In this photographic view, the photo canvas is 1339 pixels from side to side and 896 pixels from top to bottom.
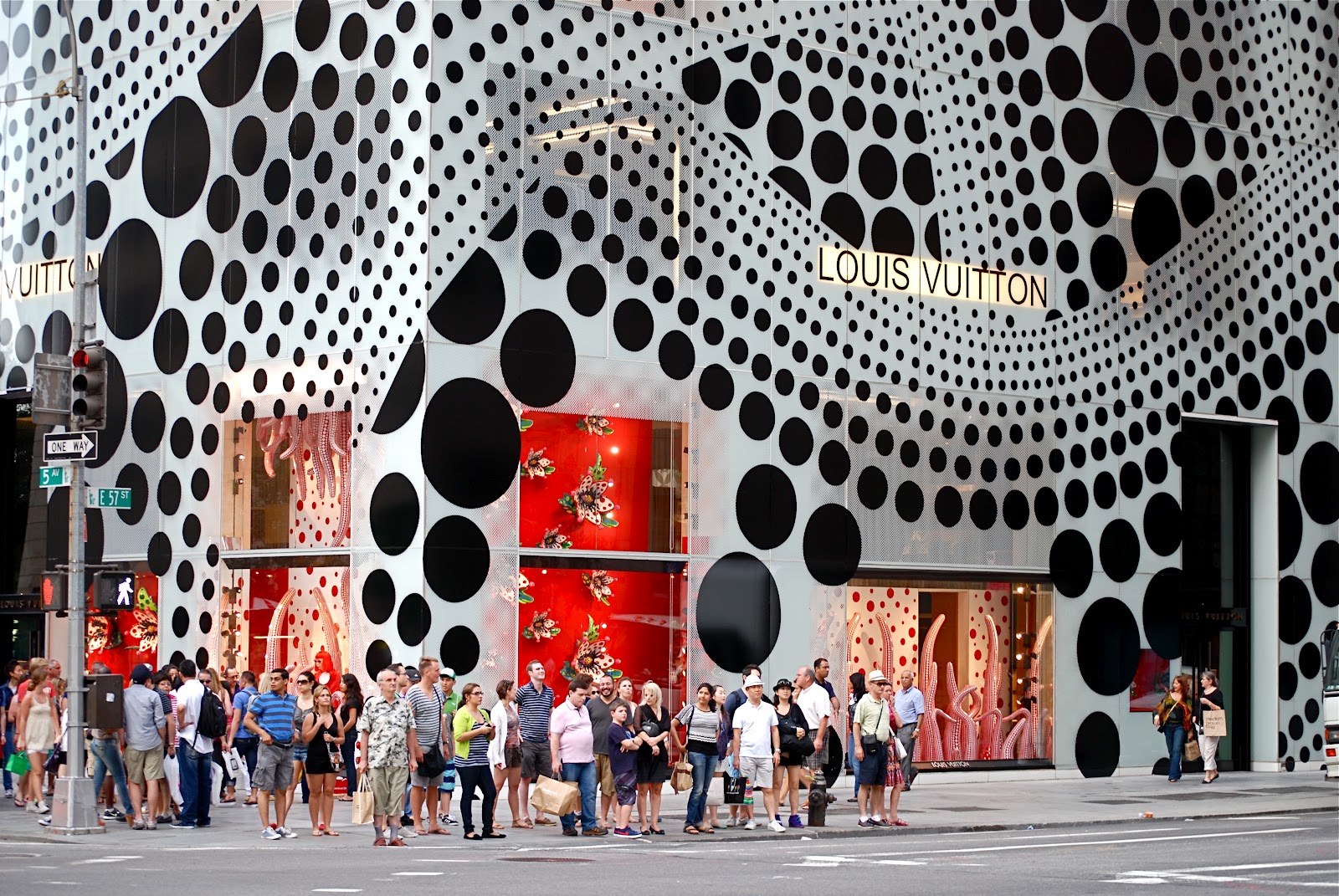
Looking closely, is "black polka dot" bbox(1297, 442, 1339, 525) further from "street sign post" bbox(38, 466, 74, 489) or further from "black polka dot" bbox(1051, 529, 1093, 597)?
"street sign post" bbox(38, 466, 74, 489)

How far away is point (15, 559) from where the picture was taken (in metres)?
35.6

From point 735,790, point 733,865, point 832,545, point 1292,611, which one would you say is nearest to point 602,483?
point 832,545

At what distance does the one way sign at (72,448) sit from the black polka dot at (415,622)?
5507 millimetres

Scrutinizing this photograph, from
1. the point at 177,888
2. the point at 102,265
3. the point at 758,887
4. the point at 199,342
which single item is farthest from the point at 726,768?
the point at 102,265

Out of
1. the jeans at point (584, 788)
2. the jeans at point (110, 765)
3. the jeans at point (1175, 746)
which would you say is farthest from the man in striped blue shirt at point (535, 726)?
the jeans at point (1175, 746)

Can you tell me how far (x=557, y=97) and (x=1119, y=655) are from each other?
45.8ft

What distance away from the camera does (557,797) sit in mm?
21672

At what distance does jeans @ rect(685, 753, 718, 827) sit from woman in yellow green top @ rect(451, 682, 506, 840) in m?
2.26

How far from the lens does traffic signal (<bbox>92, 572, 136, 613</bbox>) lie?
70.5ft

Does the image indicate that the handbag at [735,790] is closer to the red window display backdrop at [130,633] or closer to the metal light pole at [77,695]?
the metal light pole at [77,695]

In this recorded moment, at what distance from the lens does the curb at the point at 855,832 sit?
21.2 meters

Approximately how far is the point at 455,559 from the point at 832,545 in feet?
21.7

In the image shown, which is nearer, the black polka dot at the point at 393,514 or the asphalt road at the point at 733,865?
the asphalt road at the point at 733,865

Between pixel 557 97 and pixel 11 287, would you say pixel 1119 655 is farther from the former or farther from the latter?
pixel 11 287
